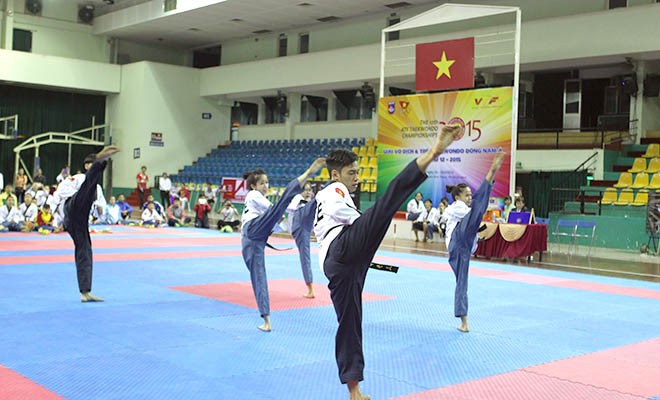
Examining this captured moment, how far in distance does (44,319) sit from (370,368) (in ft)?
11.5

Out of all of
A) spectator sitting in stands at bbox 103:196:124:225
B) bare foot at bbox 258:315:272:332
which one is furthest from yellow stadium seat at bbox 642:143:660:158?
spectator sitting in stands at bbox 103:196:124:225

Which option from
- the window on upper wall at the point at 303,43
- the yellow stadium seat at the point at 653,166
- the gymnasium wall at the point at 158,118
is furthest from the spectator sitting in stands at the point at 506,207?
the gymnasium wall at the point at 158,118

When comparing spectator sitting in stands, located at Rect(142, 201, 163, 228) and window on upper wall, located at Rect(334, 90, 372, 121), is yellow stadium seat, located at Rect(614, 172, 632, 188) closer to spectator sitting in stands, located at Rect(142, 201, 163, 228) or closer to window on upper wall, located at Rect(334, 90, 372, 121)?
window on upper wall, located at Rect(334, 90, 372, 121)

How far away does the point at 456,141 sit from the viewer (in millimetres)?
16656

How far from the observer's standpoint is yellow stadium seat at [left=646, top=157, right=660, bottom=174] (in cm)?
1803

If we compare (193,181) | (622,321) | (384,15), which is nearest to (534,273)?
(622,321)

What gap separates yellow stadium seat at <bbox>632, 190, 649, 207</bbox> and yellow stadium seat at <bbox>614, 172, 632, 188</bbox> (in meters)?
0.56

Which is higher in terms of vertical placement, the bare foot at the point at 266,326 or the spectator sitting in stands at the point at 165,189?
the spectator sitting in stands at the point at 165,189

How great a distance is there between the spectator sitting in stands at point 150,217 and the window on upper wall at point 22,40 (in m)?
12.2

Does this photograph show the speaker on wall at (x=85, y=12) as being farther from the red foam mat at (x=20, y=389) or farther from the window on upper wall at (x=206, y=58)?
the red foam mat at (x=20, y=389)

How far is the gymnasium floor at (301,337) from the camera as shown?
481 cm

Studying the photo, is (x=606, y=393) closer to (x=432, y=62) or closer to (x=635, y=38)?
(x=432, y=62)

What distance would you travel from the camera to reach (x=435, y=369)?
17.6ft

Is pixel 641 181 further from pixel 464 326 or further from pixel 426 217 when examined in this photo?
pixel 464 326
